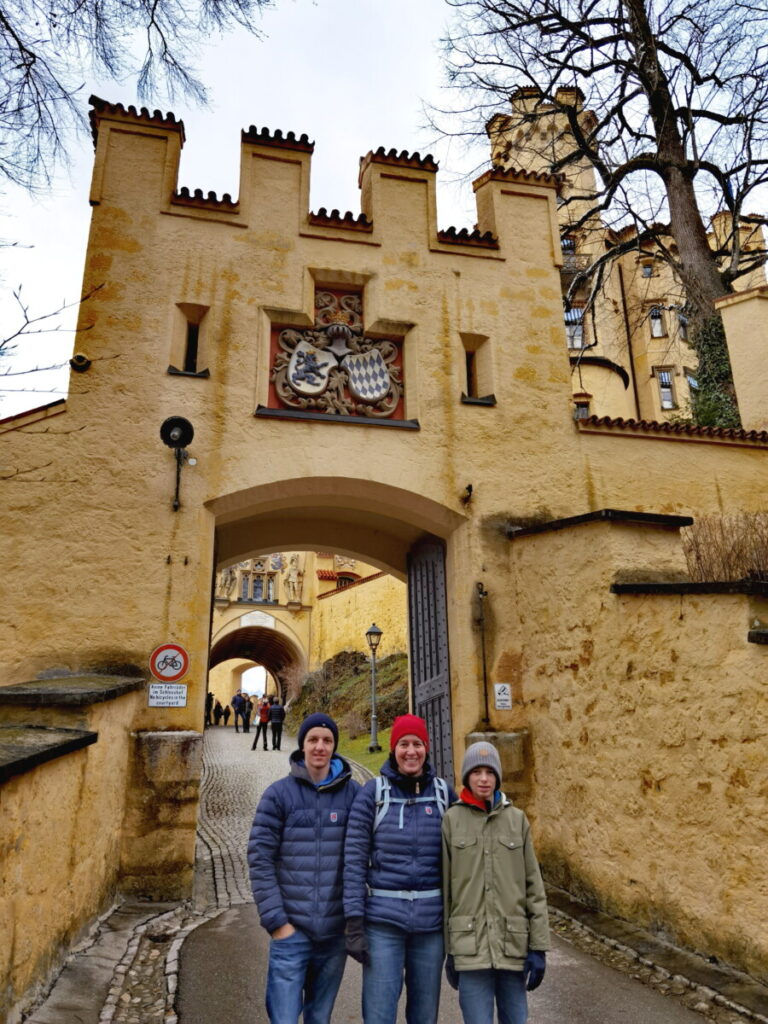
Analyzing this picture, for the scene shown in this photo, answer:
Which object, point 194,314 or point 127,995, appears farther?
point 194,314

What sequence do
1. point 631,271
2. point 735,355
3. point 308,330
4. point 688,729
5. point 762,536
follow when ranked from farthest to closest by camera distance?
point 631,271, point 735,355, point 308,330, point 762,536, point 688,729

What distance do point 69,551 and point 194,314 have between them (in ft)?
9.54

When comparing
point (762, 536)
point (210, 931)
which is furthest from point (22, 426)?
point (762, 536)

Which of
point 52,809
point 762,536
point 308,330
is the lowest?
point 52,809

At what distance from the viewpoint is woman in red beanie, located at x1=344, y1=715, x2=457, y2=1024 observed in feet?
9.50

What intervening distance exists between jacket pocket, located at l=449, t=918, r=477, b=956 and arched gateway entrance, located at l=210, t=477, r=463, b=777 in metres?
4.53

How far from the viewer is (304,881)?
2988 mm

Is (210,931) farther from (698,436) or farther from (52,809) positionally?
(698,436)

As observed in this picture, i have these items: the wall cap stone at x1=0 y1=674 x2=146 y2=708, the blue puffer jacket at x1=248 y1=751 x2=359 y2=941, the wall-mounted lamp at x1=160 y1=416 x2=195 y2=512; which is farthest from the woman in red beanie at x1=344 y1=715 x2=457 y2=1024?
the wall-mounted lamp at x1=160 y1=416 x2=195 y2=512

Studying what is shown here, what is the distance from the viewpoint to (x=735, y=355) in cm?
1066

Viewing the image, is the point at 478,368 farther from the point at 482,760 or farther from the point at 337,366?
the point at 482,760

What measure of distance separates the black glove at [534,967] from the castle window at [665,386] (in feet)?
94.5

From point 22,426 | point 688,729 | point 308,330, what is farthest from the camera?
point 308,330

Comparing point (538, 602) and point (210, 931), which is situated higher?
point (538, 602)
